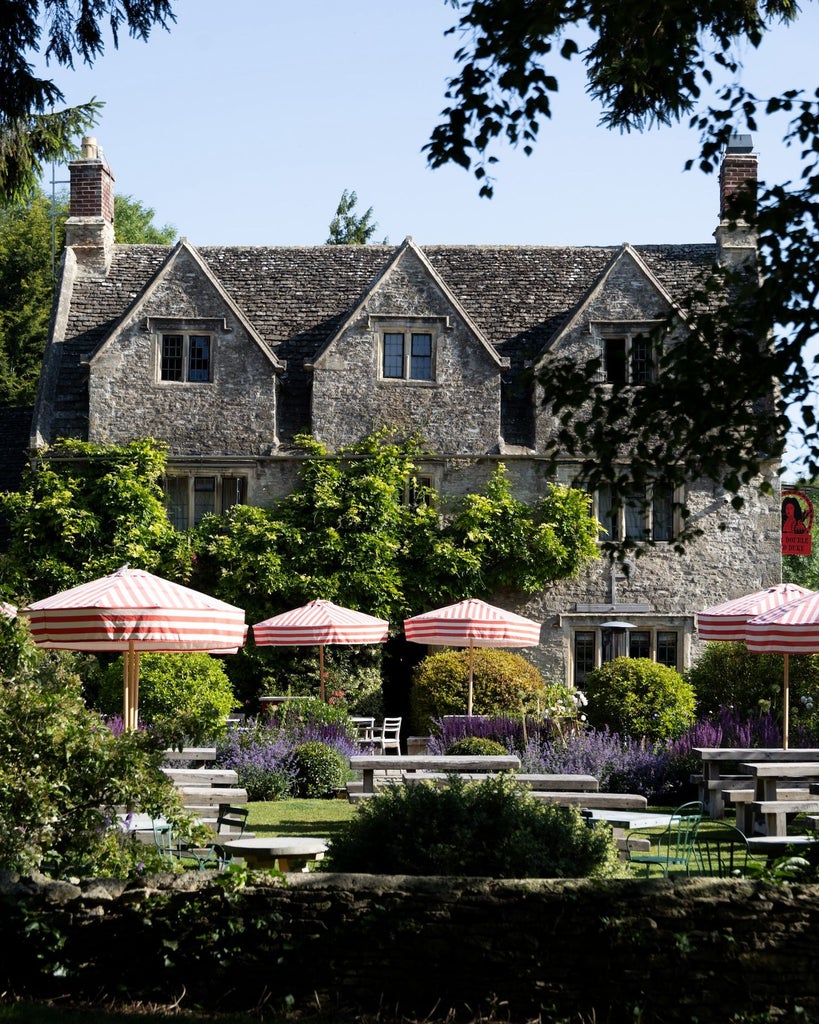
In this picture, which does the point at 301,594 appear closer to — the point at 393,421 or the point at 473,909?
the point at 393,421

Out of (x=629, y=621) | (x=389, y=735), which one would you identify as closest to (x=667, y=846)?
(x=389, y=735)

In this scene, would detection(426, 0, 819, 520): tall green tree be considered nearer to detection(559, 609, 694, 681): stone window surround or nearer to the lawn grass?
the lawn grass

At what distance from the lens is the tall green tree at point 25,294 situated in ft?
124

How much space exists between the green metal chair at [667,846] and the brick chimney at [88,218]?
57.1ft

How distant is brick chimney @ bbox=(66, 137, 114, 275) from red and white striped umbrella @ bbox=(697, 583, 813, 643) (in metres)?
15.0

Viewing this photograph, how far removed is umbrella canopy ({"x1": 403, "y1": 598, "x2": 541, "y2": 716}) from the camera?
63.8ft

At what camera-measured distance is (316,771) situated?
57.7 feet

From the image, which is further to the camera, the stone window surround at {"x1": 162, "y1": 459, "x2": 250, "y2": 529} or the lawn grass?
the stone window surround at {"x1": 162, "y1": 459, "x2": 250, "y2": 529}

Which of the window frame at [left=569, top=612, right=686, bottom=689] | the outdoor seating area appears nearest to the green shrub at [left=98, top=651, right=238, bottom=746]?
the window frame at [left=569, top=612, right=686, bottom=689]

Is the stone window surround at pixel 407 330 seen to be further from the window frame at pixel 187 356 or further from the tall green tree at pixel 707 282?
the tall green tree at pixel 707 282

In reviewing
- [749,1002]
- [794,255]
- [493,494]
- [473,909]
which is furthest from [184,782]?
[493,494]

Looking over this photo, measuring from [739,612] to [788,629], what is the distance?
2.20 m

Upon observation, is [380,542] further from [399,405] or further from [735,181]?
[735,181]

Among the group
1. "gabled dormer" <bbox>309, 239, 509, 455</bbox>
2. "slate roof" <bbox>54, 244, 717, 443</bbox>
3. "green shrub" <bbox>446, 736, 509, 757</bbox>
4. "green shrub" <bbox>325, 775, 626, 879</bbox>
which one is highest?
"slate roof" <bbox>54, 244, 717, 443</bbox>
